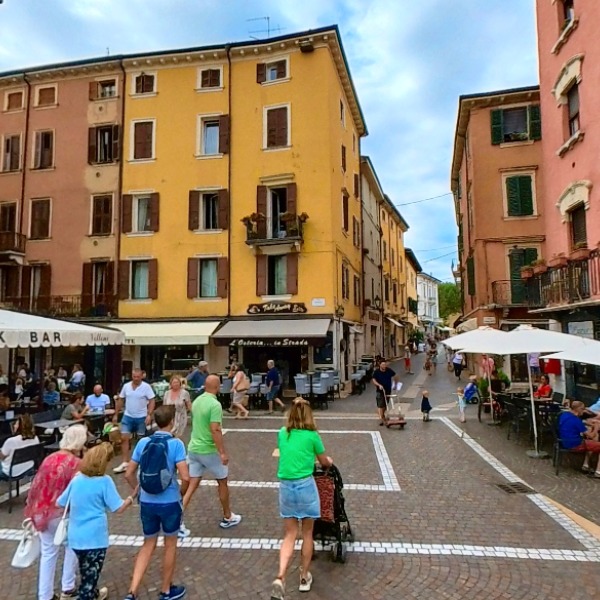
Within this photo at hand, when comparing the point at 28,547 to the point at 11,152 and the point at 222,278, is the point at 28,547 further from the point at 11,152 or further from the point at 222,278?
the point at 11,152

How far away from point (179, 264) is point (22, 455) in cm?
1532

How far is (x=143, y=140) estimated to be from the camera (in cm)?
2261

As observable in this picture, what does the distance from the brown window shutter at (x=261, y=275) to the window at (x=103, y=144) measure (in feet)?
30.0

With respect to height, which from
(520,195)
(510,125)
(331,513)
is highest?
(510,125)

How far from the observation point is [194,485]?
5.78 metres

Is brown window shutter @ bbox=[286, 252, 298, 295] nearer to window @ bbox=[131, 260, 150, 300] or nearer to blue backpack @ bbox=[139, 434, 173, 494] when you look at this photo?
window @ bbox=[131, 260, 150, 300]

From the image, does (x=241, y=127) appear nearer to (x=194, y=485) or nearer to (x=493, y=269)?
(x=493, y=269)

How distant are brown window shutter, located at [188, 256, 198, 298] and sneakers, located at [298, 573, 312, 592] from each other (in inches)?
701

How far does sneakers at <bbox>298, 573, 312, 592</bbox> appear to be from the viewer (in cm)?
431

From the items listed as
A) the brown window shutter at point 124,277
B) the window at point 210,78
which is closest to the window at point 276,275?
the brown window shutter at point 124,277

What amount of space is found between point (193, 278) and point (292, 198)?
5.77 m

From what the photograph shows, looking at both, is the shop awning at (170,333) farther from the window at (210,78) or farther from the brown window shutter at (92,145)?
the window at (210,78)

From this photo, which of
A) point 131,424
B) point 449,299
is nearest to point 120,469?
point 131,424

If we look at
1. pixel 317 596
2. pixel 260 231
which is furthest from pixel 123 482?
pixel 260 231
